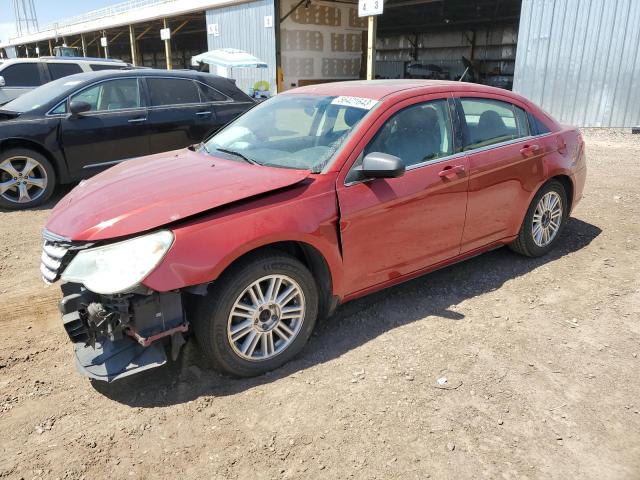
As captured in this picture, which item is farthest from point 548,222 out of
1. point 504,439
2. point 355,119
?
point 504,439

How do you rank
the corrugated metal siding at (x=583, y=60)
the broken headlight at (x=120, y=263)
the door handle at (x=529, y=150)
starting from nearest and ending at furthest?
1. the broken headlight at (x=120, y=263)
2. the door handle at (x=529, y=150)
3. the corrugated metal siding at (x=583, y=60)

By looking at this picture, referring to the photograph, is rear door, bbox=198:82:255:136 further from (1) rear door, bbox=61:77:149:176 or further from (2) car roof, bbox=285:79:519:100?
(2) car roof, bbox=285:79:519:100

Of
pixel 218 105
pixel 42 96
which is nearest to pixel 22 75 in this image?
pixel 42 96

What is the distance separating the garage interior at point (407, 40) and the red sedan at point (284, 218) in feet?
51.9

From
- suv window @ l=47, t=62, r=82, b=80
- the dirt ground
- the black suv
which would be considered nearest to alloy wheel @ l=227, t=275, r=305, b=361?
the dirt ground

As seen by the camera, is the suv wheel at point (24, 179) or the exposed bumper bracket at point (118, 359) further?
the suv wheel at point (24, 179)

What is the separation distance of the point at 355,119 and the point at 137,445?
2350mm

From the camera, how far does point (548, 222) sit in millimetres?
4777

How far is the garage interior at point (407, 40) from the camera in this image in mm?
21672

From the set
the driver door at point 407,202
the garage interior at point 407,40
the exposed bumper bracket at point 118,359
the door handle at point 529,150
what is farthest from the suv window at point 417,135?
the garage interior at point 407,40

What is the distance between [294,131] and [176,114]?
4.18 m

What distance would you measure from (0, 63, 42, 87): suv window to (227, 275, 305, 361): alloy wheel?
10038 millimetres

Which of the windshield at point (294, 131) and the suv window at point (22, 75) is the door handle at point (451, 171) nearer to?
the windshield at point (294, 131)

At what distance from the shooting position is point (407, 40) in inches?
1249
